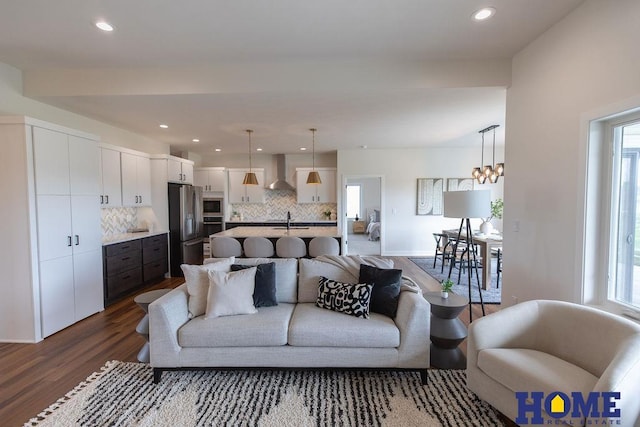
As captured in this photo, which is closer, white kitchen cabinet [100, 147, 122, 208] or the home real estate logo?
the home real estate logo

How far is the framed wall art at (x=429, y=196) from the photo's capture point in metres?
7.48

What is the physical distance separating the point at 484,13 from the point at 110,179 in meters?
5.13

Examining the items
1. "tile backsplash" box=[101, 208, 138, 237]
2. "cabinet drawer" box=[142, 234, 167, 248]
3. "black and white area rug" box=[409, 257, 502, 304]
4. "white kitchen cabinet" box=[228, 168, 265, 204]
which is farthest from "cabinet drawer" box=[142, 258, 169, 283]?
"black and white area rug" box=[409, 257, 502, 304]

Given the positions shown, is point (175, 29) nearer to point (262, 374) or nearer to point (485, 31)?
point (485, 31)

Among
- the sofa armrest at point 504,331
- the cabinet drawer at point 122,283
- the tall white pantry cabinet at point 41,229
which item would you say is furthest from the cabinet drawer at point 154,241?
the sofa armrest at point 504,331

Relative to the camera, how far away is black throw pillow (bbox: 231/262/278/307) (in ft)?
8.89

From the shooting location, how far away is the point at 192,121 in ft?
15.3

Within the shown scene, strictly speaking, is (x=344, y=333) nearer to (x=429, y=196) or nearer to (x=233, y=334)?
(x=233, y=334)

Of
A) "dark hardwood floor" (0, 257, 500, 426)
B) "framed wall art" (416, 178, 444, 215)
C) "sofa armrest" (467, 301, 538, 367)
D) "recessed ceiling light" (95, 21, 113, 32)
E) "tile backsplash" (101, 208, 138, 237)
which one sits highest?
"recessed ceiling light" (95, 21, 113, 32)

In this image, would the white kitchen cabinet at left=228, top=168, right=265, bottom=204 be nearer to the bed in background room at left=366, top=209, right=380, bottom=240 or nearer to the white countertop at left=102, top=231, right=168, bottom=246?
the white countertop at left=102, top=231, right=168, bottom=246

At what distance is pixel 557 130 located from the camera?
2.64m

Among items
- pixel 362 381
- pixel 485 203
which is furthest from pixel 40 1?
pixel 485 203


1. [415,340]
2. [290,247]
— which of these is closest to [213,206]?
[290,247]

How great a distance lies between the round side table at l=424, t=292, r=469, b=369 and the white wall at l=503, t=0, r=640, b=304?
3.08 feet
